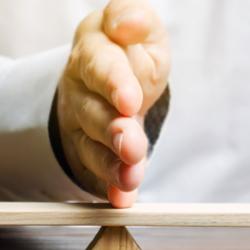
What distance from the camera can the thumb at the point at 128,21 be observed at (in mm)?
231

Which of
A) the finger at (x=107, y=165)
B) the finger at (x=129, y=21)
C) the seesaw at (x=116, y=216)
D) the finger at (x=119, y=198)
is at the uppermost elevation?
the finger at (x=129, y=21)

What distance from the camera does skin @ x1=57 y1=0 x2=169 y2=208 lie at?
0.66ft

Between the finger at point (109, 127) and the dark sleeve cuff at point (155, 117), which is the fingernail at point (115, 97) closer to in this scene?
the finger at point (109, 127)

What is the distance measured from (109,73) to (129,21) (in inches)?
1.0

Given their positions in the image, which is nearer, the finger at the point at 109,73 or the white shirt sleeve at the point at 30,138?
the finger at the point at 109,73

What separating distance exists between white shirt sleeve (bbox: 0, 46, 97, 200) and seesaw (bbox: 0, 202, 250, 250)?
0.08 metres

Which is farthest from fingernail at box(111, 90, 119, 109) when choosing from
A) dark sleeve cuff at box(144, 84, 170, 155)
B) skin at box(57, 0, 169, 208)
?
dark sleeve cuff at box(144, 84, 170, 155)

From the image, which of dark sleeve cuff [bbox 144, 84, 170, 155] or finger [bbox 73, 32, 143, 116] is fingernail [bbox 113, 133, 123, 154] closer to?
finger [bbox 73, 32, 143, 116]

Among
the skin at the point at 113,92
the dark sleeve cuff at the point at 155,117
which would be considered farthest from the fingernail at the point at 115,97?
the dark sleeve cuff at the point at 155,117

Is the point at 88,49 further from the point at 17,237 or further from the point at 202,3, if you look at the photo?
the point at 202,3

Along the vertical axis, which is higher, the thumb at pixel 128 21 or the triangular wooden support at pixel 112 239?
the thumb at pixel 128 21

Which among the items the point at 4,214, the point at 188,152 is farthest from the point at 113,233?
the point at 188,152

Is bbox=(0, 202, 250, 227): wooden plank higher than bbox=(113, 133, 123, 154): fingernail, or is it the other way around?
bbox=(113, 133, 123, 154): fingernail

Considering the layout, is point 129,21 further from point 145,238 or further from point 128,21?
point 145,238
